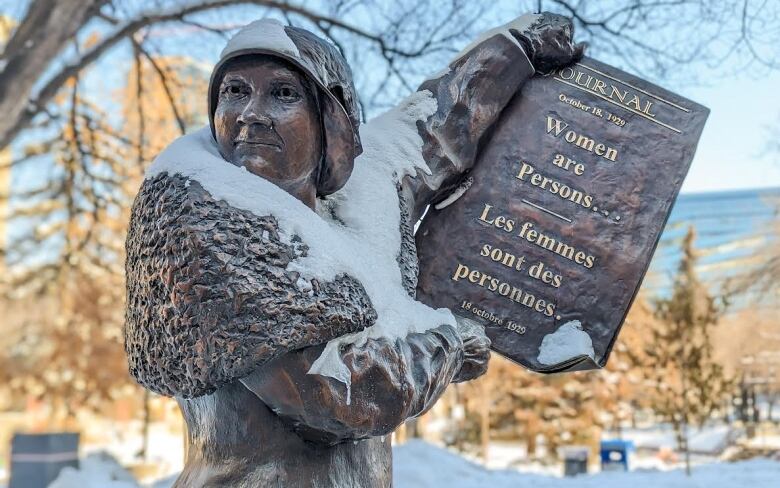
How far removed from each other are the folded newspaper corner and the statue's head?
2.67ft

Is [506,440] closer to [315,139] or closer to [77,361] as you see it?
[77,361]

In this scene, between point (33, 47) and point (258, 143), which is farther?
point (33, 47)

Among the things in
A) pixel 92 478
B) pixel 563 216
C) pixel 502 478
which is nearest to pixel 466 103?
pixel 563 216

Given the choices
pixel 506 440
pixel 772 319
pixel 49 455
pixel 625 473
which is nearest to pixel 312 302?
pixel 625 473

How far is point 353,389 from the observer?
1824 millimetres

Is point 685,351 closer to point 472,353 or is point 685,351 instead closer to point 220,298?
point 472,353

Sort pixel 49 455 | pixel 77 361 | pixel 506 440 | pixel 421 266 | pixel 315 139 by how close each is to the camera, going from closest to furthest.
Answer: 1. pixel 315 139
2. pixel 421 266
3. pixel 49 455
4. pixel 77 361
5. pixel 506 440

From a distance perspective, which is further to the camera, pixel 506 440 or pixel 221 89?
pixel 506 440

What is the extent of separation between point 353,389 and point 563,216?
133 centimetres

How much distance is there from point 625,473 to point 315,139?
232 inches

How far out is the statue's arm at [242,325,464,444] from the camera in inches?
70.5

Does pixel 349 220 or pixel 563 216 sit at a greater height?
pixel 563 216

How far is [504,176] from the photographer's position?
2906mm

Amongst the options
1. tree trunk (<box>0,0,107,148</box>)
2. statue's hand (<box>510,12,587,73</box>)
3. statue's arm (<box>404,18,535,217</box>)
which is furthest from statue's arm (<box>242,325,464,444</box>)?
tree trunk (<box>0,0,107,148</box>)
